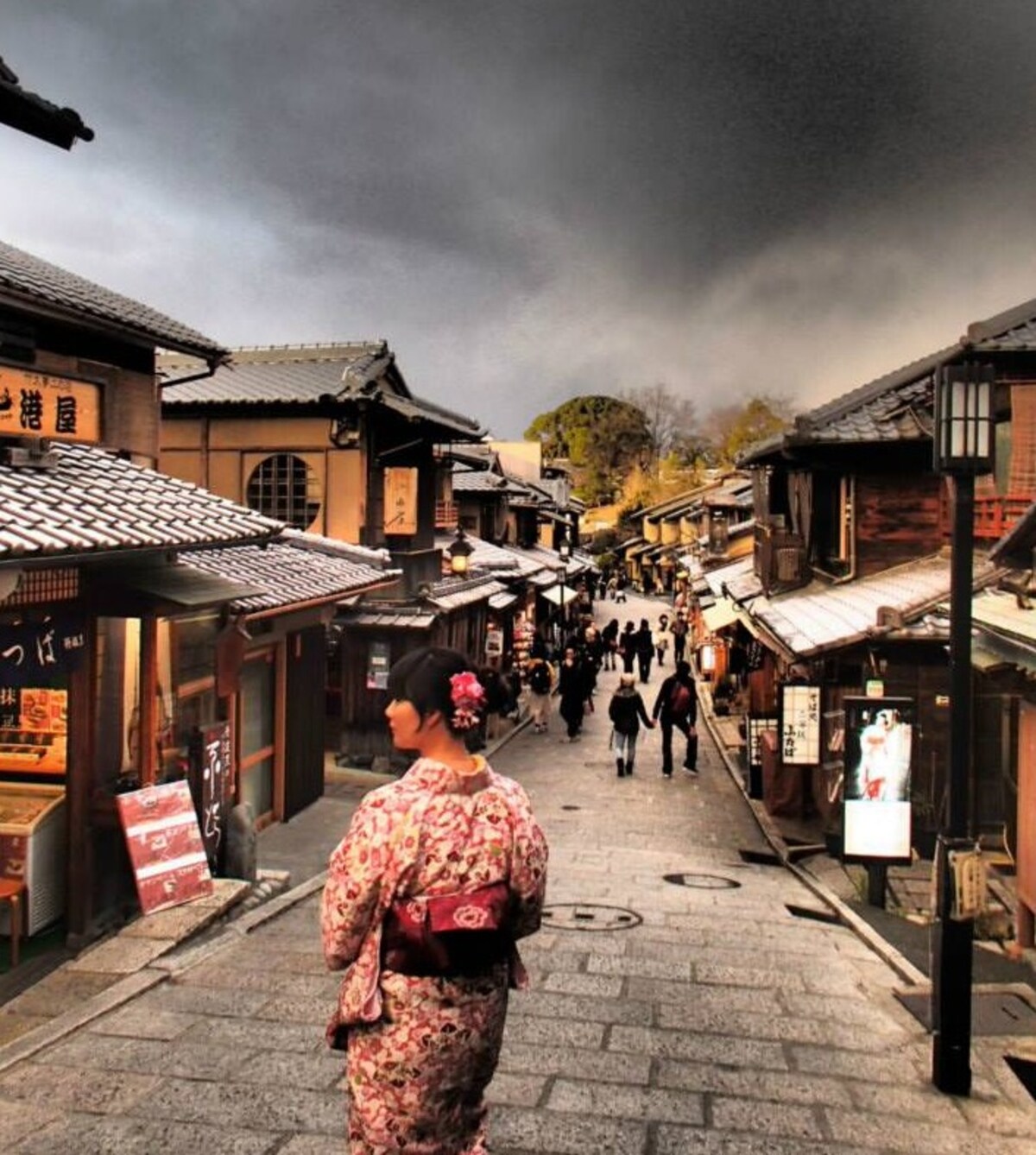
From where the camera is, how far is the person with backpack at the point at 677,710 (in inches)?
819

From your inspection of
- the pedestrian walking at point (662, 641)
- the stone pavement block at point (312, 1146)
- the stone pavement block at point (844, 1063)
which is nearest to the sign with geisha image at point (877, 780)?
the stone pavement block at point (844, 1063)

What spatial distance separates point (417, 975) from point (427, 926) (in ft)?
0.65

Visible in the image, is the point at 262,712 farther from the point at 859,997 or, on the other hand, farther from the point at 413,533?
the point at 859,997

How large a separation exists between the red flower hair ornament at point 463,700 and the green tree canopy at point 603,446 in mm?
91114

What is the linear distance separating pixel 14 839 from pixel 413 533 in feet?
44.0

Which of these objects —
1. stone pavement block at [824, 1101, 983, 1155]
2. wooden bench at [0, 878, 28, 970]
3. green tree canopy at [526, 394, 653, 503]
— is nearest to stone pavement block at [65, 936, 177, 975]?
wooden bench at [0, 878, 28, 970]

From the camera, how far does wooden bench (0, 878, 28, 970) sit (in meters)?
8.62

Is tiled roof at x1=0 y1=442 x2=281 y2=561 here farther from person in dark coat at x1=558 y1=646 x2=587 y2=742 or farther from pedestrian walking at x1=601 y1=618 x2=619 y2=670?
pedestrian walking at x1=601 y1=618 x2=619 y2=670

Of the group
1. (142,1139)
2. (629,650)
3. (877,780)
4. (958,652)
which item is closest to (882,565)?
(877,780)

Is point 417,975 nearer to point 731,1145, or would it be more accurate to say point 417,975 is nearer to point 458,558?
point 731,1145

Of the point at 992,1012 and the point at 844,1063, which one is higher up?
the point at 844,1063

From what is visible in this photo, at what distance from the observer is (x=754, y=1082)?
589cm

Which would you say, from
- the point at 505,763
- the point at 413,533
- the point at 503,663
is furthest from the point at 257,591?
the point at 503,663

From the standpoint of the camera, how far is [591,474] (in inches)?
3802
